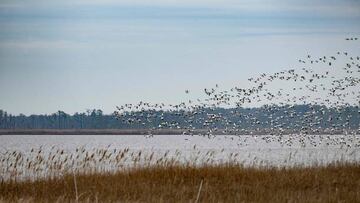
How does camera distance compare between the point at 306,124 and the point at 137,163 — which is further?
the point at 306,124

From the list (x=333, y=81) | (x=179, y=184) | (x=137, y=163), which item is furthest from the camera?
(x=333, y=81)

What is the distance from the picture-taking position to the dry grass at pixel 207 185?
1227 cm

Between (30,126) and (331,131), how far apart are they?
98986 millimetres

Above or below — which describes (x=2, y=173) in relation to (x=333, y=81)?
below

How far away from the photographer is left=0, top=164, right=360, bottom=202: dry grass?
483 inches

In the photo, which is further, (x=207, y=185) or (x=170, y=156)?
(x=170, y=156)

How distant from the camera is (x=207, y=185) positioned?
13.1 m

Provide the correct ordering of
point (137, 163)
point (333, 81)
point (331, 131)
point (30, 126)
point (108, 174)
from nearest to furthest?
point (108, 174) < point (137, 163) < point (333, 81) < point (331, 131) < point (30, 126)

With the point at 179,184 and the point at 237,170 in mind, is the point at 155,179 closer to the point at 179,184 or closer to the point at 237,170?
the point at 179,184

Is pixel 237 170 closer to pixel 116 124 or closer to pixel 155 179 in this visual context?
pixel 155 179

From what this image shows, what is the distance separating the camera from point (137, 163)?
17.0m

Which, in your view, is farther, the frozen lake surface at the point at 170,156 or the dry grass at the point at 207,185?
the frozen lake surface at the point at 170,156

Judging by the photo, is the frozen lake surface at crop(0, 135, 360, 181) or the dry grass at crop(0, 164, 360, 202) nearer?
the dry grass at crop(0, 164, 360, 202)

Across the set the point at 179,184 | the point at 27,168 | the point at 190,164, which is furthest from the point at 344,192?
the point at 27,168
